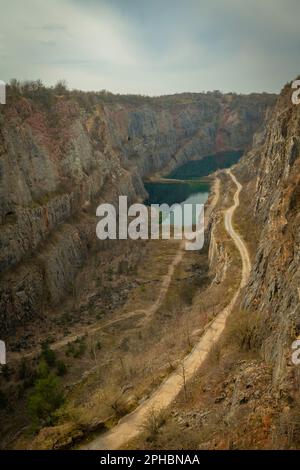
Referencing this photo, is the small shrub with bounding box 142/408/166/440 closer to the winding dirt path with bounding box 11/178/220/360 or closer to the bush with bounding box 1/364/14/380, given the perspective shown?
the bush with bounding box 1/364/14/380

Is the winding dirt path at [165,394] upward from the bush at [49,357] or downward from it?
upward

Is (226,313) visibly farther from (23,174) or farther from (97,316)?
(23,174)

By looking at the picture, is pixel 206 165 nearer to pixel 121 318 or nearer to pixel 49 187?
pixel 49 187

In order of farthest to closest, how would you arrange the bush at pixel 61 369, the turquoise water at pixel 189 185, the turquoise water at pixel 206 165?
the turquoise water at pixel 206 165 → the turquoise water at pixel 189 185 → the bush at pixel 61 369

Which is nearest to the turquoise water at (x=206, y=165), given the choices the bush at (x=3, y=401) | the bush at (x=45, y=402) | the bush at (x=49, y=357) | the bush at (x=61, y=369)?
the bush at (x=49, y=357)

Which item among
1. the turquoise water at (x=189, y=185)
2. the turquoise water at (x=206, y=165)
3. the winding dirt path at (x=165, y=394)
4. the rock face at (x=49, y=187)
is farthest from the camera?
the turquoise water at (x=206, y=165)

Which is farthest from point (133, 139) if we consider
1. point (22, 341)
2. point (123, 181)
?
point (22, 341)

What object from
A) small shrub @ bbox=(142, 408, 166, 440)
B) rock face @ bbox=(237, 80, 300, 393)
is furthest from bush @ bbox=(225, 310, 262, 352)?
small shrub @ bbox=(142, 408, 166, 440)

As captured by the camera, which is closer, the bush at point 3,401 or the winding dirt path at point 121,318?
the bush at point 3,401

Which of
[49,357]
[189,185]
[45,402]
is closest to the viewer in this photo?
[45,402]

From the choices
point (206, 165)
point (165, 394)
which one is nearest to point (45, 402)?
point (165, 394)

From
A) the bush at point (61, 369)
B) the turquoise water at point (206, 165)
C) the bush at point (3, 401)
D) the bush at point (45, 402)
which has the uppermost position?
the turquoise water at point (206, 165)

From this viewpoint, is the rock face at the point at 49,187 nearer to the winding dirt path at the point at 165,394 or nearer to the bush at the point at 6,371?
the bush at the point at 6,371
